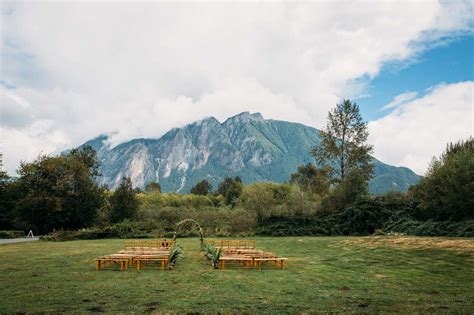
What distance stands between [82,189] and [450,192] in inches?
1289

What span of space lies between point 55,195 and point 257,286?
32.0m

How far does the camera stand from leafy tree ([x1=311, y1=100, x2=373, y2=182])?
40750 millimetres

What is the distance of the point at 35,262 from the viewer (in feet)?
51.1

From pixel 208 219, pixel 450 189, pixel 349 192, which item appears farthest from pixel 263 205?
pixel 450 189

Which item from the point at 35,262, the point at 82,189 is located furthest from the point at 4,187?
the point at 35,262

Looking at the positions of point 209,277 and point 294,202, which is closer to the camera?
point 209,277

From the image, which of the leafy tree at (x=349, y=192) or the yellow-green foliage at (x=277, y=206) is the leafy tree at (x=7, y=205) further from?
the leafy tree at (x=349, y=192)

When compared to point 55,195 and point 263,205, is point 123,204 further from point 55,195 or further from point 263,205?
point 263,205

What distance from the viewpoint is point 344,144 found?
138 ft

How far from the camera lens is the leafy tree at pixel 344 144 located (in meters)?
40.8

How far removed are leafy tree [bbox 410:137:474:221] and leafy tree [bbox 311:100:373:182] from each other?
11.9 meters

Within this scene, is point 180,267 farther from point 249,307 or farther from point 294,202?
point 294,202

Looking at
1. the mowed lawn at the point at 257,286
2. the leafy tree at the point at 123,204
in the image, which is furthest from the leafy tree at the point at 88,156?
the mowed lawn at the point at 257,286

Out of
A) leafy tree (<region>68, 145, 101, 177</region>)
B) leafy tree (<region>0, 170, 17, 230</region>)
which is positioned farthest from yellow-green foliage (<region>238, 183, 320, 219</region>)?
leafy tree (<region>68, 145, 101, 177</region>)
